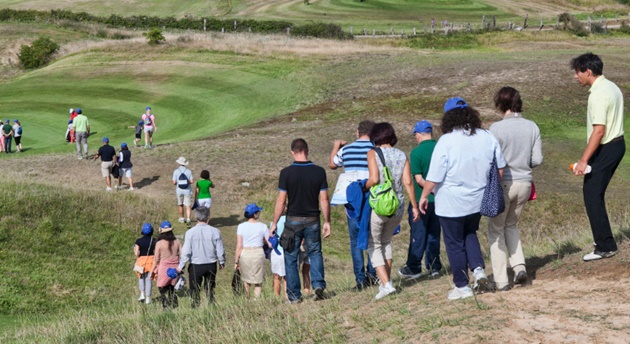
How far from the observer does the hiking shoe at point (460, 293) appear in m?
8.52

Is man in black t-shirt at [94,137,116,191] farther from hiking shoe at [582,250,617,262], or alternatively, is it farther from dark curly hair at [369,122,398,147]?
Result: hiking shoe at [582,250,617,262]

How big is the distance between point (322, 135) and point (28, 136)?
50.4 feet

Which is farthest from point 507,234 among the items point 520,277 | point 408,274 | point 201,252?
point 201,252

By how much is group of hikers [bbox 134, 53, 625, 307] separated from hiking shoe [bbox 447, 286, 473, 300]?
0.6 inches

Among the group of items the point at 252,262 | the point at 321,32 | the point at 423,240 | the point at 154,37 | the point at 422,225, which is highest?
the point at 321,32

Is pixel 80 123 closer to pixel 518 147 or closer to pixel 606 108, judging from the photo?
pixel 518 147

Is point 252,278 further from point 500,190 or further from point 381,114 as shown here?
point 381,114

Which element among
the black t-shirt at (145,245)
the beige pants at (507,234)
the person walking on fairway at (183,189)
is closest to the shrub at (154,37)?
the person walking on fairway at (183,189)

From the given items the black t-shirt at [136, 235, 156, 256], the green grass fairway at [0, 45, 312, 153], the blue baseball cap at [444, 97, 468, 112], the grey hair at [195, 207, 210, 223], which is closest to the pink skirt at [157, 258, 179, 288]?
the grey hair at [195, 207, 210, 223]

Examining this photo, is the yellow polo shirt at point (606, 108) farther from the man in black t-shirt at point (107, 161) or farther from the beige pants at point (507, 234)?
the man in black t-shirt at point (107, 161)

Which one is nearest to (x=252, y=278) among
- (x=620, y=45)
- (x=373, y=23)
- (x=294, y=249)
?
(x=294, y=249)

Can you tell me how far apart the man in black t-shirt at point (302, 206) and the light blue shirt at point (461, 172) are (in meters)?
2.09

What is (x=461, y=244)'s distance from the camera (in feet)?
28.6

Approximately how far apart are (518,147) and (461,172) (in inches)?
37.2
